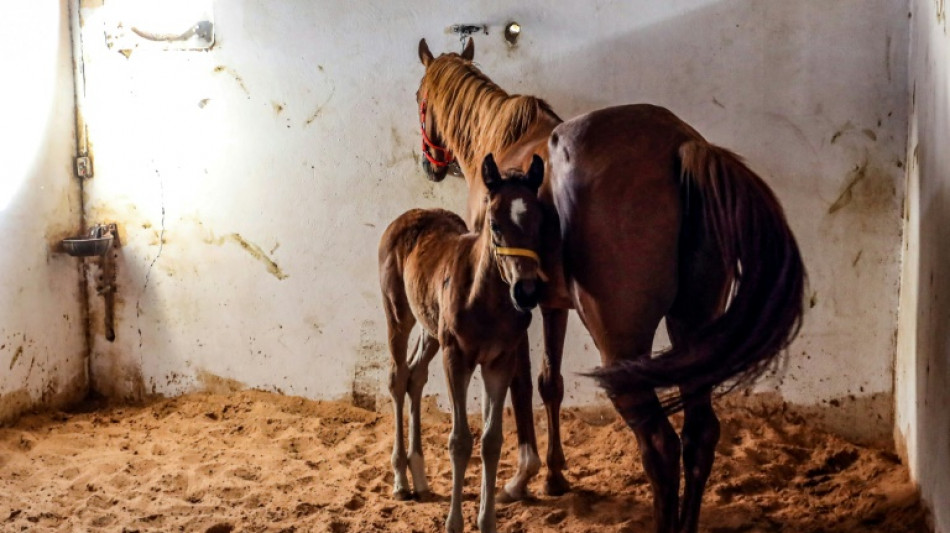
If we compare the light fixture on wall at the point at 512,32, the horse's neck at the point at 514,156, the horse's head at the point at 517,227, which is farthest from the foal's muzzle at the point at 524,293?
the light fixture on wall at the point at 512,32

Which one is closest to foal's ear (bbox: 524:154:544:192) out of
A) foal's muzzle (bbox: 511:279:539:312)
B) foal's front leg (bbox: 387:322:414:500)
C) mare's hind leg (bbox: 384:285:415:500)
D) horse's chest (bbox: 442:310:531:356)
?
foal's muzzle (bbox: 511:279:539:312)

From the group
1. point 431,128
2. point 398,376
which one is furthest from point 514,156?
point 398,376

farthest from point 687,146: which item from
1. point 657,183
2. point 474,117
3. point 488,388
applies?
point 474,117

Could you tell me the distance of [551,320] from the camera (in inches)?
156

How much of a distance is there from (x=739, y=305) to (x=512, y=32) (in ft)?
8.05

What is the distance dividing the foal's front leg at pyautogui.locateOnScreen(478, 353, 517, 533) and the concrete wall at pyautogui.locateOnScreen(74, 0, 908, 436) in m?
1.53

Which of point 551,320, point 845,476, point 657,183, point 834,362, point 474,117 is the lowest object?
point 845,476

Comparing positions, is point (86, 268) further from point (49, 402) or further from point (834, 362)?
point (834, 362)

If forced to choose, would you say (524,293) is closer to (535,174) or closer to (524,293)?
(524,293)

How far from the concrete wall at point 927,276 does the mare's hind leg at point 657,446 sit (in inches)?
33.9

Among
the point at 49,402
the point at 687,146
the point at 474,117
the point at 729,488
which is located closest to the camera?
the point at 687,146

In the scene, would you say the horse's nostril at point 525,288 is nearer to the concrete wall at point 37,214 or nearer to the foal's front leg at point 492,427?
the foal's front leg at point 492,427

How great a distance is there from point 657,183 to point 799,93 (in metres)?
1.88

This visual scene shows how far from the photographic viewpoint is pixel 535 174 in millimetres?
3010
